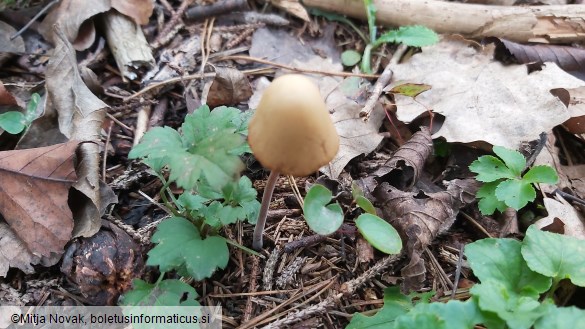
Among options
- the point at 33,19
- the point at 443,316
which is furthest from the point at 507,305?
the point at 33,19

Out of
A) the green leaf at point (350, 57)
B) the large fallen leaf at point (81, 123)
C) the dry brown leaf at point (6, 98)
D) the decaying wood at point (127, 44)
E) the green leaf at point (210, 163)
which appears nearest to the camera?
the green leaf at point (210, 163)

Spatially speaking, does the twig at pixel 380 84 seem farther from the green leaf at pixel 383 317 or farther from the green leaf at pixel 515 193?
the green leaf at pixel 383 317

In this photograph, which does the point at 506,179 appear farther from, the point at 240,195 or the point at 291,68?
the point at 291,68

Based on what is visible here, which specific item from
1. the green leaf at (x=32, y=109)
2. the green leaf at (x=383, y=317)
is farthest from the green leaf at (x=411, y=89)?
the green leaf at (x=32, y=109)

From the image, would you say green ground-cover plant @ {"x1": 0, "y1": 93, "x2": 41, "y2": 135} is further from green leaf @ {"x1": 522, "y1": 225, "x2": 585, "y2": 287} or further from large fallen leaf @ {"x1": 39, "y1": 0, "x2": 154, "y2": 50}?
→ green leaf @ {"x1": 522, "y1": 225, "x2": 585, "y2": 287}

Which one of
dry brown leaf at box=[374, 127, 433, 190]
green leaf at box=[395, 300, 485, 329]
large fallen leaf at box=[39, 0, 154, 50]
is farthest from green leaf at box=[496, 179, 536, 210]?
large fallen leaf at box=[39, 0, 154, 50]

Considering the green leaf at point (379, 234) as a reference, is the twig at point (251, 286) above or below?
below
